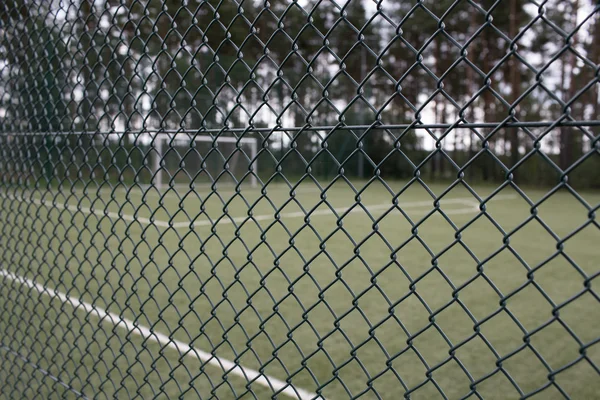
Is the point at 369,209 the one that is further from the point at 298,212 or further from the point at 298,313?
the point at 298,313

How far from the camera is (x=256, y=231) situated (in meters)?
8.06

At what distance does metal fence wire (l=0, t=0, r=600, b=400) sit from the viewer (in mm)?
1252

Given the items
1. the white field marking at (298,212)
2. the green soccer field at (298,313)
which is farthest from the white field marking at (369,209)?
the green soccer field at (298,313)

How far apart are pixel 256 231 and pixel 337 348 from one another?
193 inches

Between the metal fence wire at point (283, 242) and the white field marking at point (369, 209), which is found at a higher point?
the metal fence wire at point (283, 242)

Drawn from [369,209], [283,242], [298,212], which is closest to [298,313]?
[283,242]

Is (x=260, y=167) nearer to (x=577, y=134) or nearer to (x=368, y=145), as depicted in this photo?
(x=368, y=145)

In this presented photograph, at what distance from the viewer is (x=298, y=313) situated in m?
4.02

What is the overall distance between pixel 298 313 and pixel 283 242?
331cm

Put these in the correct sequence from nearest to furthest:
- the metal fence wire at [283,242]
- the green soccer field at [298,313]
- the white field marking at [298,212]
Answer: the metal fence wire at [283,242]
the green soccer field at [298,313]
the white field marking at [298,212]

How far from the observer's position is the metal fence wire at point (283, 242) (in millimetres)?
1252

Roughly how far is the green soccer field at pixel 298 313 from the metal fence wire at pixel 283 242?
0.02m

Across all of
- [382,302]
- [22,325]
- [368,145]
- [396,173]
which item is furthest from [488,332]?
[396,173]

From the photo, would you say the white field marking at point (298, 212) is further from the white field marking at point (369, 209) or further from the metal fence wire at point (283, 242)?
the metal fence wire at point (283, 242)
